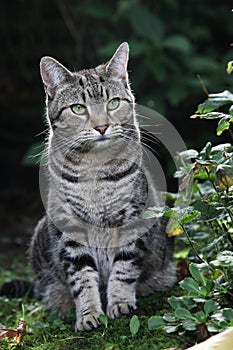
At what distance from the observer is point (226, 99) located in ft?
8.55

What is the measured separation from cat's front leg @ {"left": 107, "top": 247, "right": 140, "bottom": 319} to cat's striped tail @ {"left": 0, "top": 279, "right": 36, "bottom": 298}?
86cm

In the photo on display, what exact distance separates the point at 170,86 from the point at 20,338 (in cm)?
306

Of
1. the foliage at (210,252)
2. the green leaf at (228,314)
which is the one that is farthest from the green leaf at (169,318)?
the green leaf at (228,314)

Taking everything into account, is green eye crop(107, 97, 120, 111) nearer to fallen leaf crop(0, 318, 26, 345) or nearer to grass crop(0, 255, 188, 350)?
grass crop(0, 255, 188, 350)

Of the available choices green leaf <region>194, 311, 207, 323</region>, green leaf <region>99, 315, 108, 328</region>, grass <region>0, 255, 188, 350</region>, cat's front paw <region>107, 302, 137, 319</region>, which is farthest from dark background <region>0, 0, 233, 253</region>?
green leaf <region>194, 311, 207, 323</region>

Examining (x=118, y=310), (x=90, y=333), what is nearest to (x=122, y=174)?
(x=118, y=310)

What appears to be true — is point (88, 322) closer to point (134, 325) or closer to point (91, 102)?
point (134, 325)

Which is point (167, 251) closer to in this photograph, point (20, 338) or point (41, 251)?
point (41, 251)

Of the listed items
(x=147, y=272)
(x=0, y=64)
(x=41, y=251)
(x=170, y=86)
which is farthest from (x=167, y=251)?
(x=0, y=64)

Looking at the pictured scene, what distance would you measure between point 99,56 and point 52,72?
9.46 ft

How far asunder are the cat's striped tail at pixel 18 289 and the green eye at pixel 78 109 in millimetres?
1178

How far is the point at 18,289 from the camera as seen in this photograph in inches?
142

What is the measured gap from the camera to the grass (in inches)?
96.7

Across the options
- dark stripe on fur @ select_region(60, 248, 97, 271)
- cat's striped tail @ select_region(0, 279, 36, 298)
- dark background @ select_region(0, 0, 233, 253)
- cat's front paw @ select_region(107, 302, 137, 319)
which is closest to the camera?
cat's front paw @ select_region(107, 302, 137, 319)
